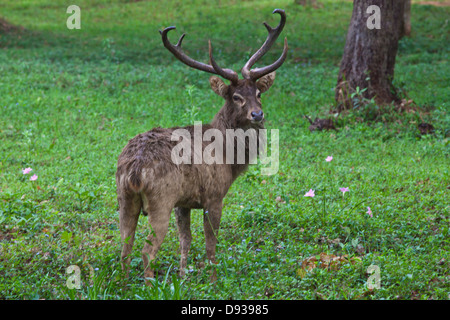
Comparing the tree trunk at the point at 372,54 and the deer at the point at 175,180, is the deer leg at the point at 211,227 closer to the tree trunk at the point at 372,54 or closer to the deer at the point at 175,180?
the deer at the point at 175,180

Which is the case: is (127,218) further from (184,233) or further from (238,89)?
(238,89)

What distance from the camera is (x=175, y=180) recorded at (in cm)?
527

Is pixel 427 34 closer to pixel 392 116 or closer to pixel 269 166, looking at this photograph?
pixel 392 116

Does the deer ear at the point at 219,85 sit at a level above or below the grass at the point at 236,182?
above

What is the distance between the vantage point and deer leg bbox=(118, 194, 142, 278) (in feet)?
17.0

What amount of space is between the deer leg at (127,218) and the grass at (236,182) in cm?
15

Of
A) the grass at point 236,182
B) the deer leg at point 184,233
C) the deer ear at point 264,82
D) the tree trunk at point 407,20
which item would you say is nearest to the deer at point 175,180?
the deer leg at point 184,233

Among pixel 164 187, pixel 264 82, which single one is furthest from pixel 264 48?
pixel 164 187

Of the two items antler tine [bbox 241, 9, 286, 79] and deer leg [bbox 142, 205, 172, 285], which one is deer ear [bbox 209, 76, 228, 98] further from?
deer leg [bbox 142, 205, 172, 285]

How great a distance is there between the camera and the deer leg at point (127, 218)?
5.17m

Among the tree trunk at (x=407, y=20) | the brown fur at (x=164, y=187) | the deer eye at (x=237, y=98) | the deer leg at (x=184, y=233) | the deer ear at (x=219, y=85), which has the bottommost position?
the deer leg at (x=184, y=233)

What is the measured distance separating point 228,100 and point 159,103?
19.2ft

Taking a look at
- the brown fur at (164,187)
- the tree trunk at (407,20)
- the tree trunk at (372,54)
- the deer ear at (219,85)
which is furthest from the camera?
the tree trunk at (407,20)

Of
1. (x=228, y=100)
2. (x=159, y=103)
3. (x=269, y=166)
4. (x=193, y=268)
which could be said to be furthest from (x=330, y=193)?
(x=159, y=103)
